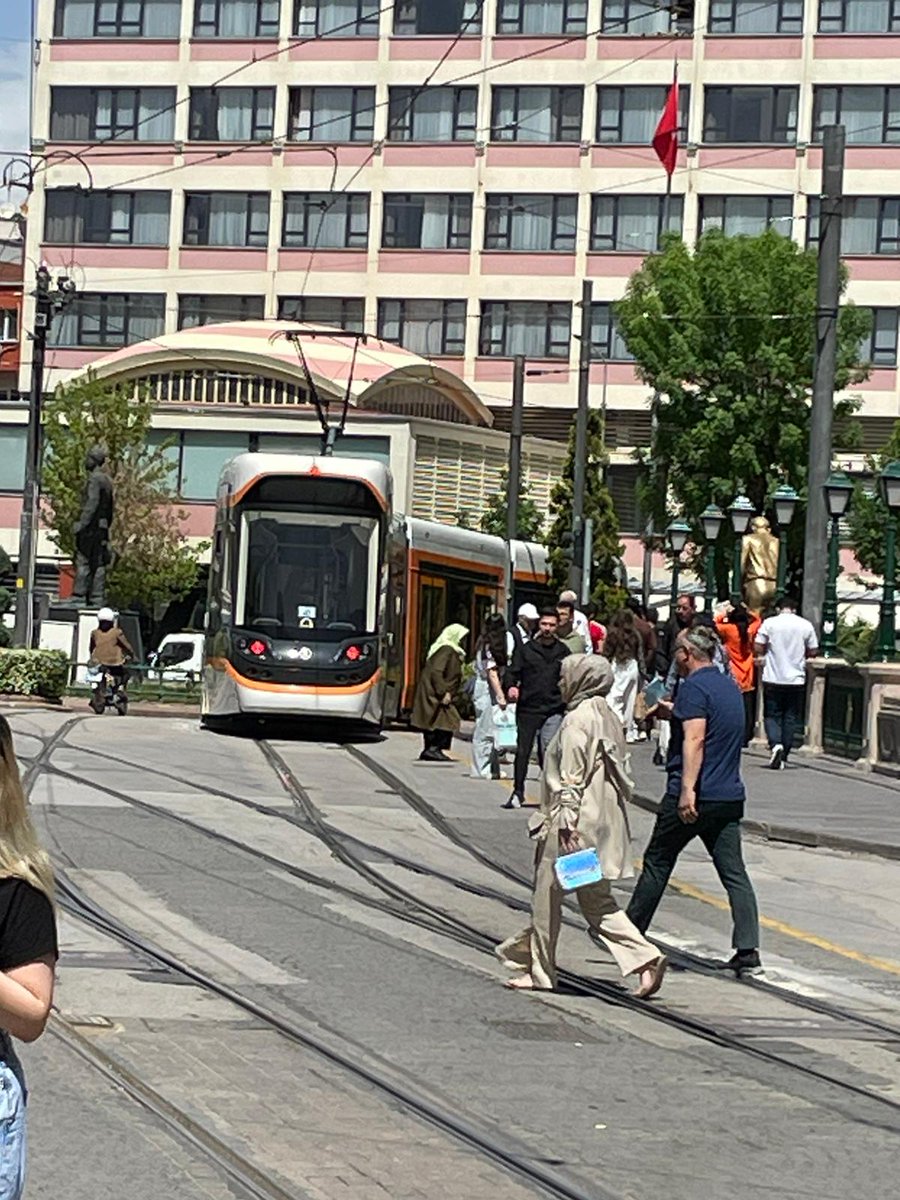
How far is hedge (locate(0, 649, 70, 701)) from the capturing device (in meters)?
33.6

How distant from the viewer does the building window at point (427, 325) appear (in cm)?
7038

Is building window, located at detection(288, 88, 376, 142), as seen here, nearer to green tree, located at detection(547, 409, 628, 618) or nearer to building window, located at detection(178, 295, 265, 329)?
building window, located at detection(178, 295, 265, 329)

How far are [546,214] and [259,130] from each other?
8.58 m

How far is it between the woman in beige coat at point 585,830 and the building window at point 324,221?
59324 millimetres

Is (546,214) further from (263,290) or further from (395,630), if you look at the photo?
(395,630)

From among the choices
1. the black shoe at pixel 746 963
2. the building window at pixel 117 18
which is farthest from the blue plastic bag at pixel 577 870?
the building window at pixel 117 18

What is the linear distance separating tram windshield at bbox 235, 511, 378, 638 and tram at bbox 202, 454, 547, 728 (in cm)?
1

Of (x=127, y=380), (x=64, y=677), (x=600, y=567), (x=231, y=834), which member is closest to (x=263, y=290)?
(x=127, y=380)

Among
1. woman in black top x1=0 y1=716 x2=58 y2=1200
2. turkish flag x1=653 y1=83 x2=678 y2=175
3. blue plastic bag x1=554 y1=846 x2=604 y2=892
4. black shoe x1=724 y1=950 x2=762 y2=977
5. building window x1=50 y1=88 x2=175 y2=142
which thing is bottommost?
black shoe x1=724 y1=950 x2=762 y2=977

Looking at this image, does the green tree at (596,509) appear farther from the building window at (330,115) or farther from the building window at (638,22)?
the building window at (330,115)

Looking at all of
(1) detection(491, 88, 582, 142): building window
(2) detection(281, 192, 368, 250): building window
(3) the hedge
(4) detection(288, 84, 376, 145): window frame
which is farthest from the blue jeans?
(4) detection(288, 84, 376, 145): window frame

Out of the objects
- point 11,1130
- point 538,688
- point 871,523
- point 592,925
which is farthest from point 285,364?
point 11,1130

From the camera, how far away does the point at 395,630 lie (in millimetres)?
30219

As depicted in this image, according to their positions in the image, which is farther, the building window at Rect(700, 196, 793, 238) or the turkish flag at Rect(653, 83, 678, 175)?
the building window at Rect(700, 196, 793, 238)
